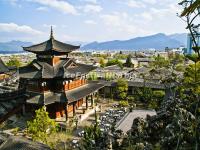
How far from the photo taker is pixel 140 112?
34.4m

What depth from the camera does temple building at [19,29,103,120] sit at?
37625 mm

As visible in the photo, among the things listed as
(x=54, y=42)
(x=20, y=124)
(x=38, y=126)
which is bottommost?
(x=20, y=124)

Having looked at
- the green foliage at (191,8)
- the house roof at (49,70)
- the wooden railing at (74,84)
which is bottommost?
the wooden railing at (74,84)

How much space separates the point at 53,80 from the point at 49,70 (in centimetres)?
146

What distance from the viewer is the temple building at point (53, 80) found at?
37.6m

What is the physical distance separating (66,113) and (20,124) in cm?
601

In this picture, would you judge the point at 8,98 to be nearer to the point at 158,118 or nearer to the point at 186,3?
the point at 158,118

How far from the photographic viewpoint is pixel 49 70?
128 feet

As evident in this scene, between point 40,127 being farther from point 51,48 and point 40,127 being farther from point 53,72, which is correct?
point 51,48

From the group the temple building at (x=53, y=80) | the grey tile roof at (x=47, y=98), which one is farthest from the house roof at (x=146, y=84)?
the grey tile roof at (x=47, y=98)

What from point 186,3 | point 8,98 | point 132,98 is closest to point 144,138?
point 186,3

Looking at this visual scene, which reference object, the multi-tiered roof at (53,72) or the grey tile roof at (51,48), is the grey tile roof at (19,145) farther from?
the grey tile roof at (51,48)

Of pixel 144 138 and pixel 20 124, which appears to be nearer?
pixel 144 138

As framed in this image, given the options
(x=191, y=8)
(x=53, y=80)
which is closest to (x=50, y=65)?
(x=53, y=80)
